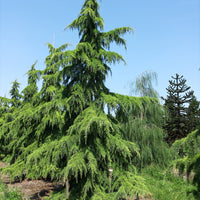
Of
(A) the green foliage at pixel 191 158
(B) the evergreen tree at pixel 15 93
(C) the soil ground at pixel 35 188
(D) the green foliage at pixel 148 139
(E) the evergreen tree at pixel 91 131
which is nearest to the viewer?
(A) the green foliage at pixel 191 158

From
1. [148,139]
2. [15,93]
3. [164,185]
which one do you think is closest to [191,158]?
[164,185]

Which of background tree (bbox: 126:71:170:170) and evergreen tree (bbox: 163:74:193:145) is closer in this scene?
background tree (bbox: 126:71:170:170)

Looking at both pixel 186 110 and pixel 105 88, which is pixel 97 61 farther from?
pixel 186 110

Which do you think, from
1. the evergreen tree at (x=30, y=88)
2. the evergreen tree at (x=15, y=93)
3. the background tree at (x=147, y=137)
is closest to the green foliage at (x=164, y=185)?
the background tree at (x=147, y=137)

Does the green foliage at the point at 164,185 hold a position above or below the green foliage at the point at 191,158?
below

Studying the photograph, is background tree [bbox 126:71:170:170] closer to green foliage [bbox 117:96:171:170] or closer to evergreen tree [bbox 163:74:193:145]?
green foliage [bbox 117:96:171:170]

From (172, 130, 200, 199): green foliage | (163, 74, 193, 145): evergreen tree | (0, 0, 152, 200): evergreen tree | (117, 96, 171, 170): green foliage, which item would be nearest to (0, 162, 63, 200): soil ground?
(0, 0, 152, 200): evergreen tree

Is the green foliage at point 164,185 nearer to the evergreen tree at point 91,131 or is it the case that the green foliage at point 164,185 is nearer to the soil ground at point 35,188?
the evergreen tree at point 91,131

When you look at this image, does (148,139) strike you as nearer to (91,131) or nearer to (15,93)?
(91,131)

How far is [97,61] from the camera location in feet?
20.9

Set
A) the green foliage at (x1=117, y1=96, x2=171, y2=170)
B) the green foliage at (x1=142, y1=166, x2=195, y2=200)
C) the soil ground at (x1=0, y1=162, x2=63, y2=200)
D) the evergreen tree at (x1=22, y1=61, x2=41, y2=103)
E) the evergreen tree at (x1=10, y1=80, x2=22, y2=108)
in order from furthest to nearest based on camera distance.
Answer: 1. the evergreen tree at (x1=10, y1=80, x2=22, y2=108)
2. the evergreen tree at (x1=22, y1=61, x2=41, y2=103)
3. the green foliage at (x1=117, y1=96, x2=171, y2=170)
4. the soil ground at (x1=0, y1=162, x2=63, y2=200)
5. the green foliage at (x1=142, y1=166, x2=195, y2=200)

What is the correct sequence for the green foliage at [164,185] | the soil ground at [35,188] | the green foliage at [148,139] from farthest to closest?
the green foliage at [148,139]
the soil ground at [35,188]
the green foliage at [164,185]

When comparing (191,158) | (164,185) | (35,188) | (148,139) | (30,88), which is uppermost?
(30,88)

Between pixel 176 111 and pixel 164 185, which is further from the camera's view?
pixel 176 111
